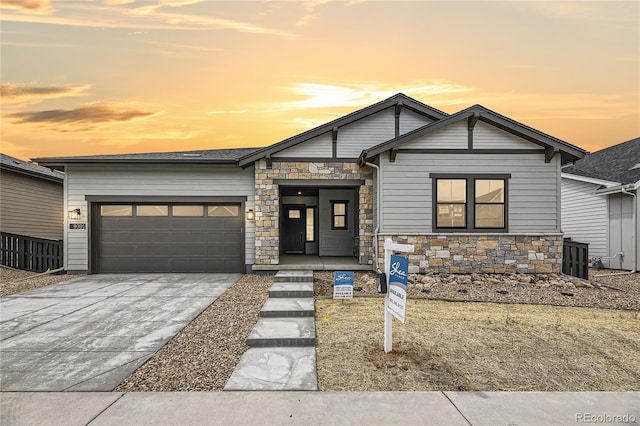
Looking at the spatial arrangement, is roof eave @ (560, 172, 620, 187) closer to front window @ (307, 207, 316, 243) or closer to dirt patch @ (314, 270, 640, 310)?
dirt patch @ (314, 270, 640, 310)

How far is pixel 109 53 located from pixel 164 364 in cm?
1171

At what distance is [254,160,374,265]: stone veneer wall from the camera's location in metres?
10.5

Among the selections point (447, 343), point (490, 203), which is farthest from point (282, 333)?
point (490, 203)

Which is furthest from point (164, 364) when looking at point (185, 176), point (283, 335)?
point (185, 176)

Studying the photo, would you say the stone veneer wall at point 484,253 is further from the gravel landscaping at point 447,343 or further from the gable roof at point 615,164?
the gable roof at point 615,164

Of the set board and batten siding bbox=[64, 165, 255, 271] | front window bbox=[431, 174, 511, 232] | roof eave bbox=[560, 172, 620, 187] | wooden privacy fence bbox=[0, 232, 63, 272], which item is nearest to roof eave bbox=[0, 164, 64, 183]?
wooden privacy fence bbox=[0, 232, 63, 272]

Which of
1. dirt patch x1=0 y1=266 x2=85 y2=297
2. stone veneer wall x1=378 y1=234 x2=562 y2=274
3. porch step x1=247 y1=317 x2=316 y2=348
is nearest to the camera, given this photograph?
porch step x1=247 y1=317 x2=316 y2=348

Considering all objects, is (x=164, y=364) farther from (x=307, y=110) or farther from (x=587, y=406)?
(x=307, y=110)

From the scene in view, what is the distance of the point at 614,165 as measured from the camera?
14.9 m

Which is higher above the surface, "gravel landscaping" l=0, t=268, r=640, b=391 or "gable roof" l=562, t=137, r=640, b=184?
"gable roof" l=562, t=137, r=640, b=184

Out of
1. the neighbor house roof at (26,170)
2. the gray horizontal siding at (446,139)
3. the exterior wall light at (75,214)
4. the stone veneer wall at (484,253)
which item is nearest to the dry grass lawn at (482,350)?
the stone veneer wall at (484,253)

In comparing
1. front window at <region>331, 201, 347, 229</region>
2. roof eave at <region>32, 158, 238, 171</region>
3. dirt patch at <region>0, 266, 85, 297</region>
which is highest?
roof eave at <region>32, 158, 238, 171</region>

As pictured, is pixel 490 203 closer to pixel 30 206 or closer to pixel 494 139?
pixel 494 139

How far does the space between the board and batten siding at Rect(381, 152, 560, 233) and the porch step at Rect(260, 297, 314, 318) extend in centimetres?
400
